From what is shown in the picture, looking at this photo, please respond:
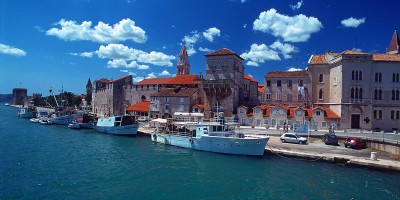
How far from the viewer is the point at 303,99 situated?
182ft

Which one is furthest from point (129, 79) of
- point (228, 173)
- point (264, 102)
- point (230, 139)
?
point (228, 173)

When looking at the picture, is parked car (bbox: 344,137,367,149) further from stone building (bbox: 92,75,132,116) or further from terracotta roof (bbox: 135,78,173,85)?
stone building (bbox: 92,75,132,116)

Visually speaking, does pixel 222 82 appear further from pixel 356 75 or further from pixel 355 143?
pixel 355 143

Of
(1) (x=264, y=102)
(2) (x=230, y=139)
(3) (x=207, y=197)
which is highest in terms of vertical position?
(1) (x=264, y=102)

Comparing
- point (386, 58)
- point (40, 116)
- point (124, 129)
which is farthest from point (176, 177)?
point (40, 116)

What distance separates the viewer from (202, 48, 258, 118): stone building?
54656mm

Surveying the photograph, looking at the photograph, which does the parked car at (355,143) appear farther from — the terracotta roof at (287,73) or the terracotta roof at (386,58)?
the terracotta roof at (287,73)

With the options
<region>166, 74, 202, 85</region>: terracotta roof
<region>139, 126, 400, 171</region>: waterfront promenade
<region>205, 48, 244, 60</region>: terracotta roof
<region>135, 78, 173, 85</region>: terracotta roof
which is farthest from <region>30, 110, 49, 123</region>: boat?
<region>139, 126, 400, 171</region>: waterfront promenade

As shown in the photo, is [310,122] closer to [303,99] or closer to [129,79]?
[303,99]

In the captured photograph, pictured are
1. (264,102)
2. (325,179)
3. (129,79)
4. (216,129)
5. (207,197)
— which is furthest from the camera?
(129,79)

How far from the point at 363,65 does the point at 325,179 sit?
104 feet

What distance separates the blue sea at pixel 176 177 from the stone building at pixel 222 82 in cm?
2251

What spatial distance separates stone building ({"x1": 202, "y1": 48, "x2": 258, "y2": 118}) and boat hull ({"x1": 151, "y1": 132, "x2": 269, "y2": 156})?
17.0 metres

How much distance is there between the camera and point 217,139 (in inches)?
1345
